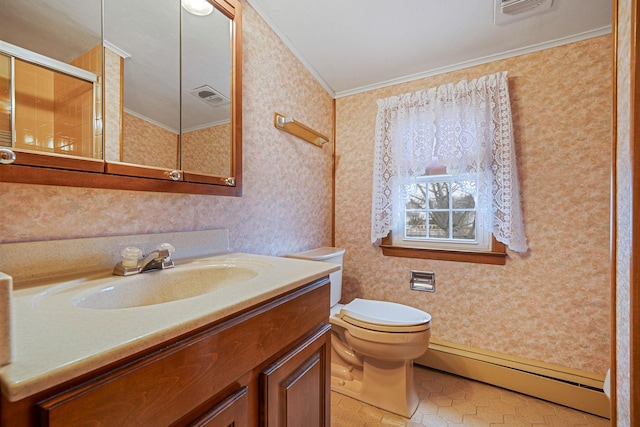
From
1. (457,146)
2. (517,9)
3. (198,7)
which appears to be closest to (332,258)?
(457,146)

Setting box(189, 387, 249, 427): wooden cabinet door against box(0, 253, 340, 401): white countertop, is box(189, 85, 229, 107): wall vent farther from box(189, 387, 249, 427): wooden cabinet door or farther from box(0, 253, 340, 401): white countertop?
box(189, 387, 249, 427): wooden cabinet door

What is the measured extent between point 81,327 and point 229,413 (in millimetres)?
342

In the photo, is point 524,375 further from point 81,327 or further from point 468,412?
point 81,327

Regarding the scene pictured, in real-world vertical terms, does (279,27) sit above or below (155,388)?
above

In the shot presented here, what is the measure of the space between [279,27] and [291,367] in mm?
1720

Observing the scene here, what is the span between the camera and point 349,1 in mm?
1363

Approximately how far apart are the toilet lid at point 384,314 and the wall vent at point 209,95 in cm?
126

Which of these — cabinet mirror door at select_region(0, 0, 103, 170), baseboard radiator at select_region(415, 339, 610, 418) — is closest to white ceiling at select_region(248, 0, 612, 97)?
cabinet mirror door at select_region(0, 0, 103, 170)

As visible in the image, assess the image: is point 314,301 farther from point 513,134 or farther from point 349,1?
point 513,134

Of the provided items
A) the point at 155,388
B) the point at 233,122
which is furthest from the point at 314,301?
the point at 233,122

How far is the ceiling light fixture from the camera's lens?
1055mm

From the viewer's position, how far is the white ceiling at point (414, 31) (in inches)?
54.9

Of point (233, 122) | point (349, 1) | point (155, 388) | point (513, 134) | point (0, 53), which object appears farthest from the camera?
point (513, 134)

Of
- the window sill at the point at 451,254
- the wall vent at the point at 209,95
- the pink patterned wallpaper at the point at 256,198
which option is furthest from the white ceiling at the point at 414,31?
the window sill at the point at 451,254
